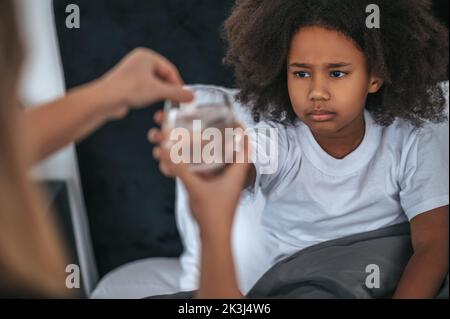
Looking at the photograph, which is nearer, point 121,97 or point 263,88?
point 121,97

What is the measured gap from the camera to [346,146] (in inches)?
34.3

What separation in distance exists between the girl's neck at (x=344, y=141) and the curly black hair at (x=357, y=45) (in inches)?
1.2

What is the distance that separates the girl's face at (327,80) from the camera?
0.82 m

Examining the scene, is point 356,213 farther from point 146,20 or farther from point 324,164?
point 146,20

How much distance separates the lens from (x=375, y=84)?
86 cm

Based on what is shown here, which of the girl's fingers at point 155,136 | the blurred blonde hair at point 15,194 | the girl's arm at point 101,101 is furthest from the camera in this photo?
the girl's fingers at point 155,136

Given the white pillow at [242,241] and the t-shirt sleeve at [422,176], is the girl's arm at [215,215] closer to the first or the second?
the white pillow at [242,241]

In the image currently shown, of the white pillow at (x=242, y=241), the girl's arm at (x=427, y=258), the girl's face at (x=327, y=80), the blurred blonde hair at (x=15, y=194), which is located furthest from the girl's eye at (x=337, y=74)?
the blurred blonde hair at (x=15, y=194)

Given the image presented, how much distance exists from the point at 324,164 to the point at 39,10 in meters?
0.40

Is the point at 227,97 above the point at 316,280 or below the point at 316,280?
above

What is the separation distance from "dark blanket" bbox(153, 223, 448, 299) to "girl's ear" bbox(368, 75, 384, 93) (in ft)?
0.59

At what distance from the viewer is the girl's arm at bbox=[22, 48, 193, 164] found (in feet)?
2.30
